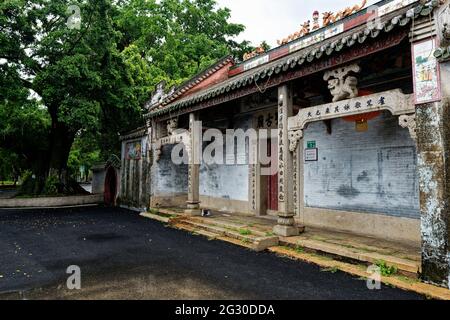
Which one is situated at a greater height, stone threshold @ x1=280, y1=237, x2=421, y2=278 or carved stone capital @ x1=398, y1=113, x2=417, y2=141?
carved stone capital @ x1=398, y1=113, x2=417, y2=141

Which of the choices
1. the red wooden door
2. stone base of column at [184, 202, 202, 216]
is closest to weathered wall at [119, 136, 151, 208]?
stone base of column at [184, 202, 202, 216]

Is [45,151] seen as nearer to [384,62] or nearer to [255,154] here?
[255,154]

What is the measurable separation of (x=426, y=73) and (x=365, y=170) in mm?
3162

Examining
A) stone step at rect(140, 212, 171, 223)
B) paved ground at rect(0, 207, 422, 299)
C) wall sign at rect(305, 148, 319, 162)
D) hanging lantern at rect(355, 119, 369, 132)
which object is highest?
hanging lantern at rect(355, 119, 369, 132)

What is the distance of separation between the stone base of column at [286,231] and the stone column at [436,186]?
8.91 feet

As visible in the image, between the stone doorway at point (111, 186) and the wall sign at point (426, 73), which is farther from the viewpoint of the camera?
the stone doorway at point (111, 186)

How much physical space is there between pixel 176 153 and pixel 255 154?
4.01 metres

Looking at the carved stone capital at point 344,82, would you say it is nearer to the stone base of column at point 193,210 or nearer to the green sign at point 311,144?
the green sign at point 311,144

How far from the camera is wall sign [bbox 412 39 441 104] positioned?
4.15 m

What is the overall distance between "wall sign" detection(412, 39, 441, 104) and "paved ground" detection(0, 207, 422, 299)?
2.61 metres

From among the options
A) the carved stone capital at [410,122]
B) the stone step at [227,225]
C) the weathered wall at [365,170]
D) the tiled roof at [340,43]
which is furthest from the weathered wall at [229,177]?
the carved stone capital at [410,122]

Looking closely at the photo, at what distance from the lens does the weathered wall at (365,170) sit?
20.7ft

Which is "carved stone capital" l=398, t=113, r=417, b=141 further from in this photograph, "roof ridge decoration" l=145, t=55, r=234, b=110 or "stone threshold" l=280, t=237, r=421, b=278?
"roof ridge decoration" l=145, t=55, r=234, b=110
